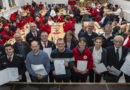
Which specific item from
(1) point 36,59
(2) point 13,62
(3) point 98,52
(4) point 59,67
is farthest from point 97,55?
(2) point 13,62

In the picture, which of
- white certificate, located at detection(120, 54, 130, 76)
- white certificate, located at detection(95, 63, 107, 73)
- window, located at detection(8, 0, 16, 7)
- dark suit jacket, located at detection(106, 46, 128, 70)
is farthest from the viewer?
window, located at detection(8, 0, 16, 7)

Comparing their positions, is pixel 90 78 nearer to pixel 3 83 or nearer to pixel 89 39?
pixel 89 39

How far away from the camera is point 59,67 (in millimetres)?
4129

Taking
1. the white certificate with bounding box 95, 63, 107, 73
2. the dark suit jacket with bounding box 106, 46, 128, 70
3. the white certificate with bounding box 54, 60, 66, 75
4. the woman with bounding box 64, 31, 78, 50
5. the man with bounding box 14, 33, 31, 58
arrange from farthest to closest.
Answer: the woman with bounding box 64, 31, 78, 50 < the man with bounding box 14, 33, 31, 58 < the white certificate with bounding box 95, 63, 107, 73 < the dark suit jacket with bounding box 106, 46, 128, 70 < the white certificate with bounding box 54, 60, 66, 75

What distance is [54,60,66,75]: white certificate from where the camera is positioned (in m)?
4.06

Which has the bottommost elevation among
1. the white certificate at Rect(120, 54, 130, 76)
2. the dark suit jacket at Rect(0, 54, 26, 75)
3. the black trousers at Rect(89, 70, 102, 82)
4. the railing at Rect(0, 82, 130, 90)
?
the black trousers at Rect(89, 70, 102, 82)

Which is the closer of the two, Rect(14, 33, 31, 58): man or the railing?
the railing

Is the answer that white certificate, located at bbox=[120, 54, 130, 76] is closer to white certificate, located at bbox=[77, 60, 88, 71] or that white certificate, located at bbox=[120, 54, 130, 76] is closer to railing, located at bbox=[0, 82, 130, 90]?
railing, located at bbox=[0, 82, 130, 90]

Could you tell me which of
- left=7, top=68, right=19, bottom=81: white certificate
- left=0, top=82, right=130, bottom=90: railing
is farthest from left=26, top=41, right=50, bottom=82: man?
left=0, top=82, right=130, bottom=90: railing

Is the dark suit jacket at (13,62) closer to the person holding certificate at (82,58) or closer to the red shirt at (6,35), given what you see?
the person holding certificate at (82,58)

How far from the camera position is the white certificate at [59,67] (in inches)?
160

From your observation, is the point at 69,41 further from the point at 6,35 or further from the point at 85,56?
the point at 6,35

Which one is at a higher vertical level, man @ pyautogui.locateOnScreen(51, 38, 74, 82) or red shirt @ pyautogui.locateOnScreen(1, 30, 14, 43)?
man @ pyautogui.locateOnScreen(51, 38, 74, 82)

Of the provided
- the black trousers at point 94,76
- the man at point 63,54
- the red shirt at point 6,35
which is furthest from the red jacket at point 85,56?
the red shirt at point 6,35
